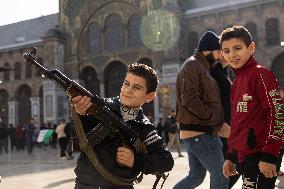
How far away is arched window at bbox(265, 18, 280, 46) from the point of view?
23.9 m

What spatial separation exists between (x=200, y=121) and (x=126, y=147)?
1.70 metres

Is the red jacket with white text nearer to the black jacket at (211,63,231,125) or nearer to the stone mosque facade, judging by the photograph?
the black jacket at (211,63,231,125)

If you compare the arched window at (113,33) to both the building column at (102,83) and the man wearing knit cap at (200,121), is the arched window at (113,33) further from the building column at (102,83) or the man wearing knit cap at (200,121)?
the man wearing knit cap at (200,121)

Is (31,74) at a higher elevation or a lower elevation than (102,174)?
higher

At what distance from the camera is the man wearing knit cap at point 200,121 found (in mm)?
3823

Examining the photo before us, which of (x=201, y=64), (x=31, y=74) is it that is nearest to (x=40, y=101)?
(x=31, y=74)

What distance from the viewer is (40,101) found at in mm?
33562

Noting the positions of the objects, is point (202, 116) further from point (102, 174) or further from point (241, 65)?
point (102, 174)

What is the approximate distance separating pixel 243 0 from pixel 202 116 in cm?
2253

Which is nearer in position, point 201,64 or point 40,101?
point 201,64

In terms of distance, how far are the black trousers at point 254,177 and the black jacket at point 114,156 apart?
0.76 m

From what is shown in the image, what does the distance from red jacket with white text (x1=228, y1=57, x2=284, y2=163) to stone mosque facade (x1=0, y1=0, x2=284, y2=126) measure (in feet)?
71.3

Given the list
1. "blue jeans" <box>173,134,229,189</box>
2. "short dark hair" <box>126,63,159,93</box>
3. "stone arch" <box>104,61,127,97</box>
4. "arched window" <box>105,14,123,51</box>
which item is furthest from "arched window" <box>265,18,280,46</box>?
"short dark hair" <box>126,63,159,93</box>

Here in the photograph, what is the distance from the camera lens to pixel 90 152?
239 cm
